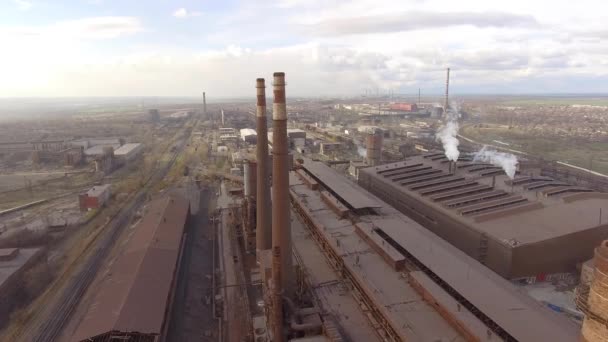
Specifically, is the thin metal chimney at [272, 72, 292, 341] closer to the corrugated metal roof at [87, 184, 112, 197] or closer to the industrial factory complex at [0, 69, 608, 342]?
the industrial factory complex at [0, 69, 608, 342]

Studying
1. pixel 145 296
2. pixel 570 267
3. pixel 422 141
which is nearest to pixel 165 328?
pixel 145 296

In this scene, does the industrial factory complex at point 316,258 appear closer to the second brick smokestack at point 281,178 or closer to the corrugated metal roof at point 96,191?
the second brick smokestack at point 281,178

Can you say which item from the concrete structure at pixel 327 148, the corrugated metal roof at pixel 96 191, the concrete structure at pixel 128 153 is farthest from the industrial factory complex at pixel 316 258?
the concrete structure at pixel 327 148

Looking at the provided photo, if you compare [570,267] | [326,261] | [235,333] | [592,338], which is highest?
[592,338]

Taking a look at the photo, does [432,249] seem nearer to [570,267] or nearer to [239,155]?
[570,267]

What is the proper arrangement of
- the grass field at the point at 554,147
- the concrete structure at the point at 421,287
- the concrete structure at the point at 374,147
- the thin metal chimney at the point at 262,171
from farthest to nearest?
the grass field at the point at 554,147 < the concrete structure at the point at 374,147 < the thin metal chimney at the point at 262,171 < the concrete structure at the point at 421,287

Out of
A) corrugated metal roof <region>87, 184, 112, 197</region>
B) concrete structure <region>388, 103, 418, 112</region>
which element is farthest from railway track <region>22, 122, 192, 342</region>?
concrete structure <region>388, 103, 418, 112</region>

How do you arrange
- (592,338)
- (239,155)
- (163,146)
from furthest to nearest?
(163,146) → (239,155) → (592,338)
